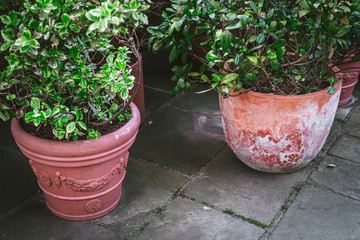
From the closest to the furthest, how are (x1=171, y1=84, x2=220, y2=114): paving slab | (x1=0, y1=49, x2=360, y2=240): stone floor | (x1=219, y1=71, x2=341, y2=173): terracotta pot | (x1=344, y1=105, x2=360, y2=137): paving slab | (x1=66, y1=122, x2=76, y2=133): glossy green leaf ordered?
1. (x1=66, y1=122, x2=76, y2=133): glossy green leaf
2. (x1=0, y1=49, x2=360, y2=240): stone floor
3. (x1=219, y1=71, x2=341, y2=173): terracotta pot
4. (x1=344, y1=105, x2=360, y2=137): paving slab
5. (x1=171, y1=84, x2=220, y2=114): paving slab

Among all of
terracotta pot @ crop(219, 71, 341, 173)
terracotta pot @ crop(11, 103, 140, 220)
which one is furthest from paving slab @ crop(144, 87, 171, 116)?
terracotta pot @ crop(11, 103, 140, 220)

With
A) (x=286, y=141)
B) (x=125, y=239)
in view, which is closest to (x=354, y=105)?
(x=286, y=141)

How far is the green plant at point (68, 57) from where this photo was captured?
173cm

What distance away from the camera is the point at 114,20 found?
5.44ft

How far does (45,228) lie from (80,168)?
483 millimetres

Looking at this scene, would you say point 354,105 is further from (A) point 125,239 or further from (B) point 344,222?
(A) point 125,239

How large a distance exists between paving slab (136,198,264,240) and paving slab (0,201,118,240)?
26 centimetres

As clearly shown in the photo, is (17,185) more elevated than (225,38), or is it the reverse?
(225,38)

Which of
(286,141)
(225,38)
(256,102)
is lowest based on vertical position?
(286,141)

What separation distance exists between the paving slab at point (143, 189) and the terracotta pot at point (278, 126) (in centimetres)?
51

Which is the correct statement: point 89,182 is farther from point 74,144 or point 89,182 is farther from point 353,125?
point 353,125

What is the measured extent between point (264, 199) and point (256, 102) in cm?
63

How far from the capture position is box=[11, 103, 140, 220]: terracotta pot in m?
2.08

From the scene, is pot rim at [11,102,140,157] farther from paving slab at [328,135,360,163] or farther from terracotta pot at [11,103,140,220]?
paving slab at [328,135,360,163]
